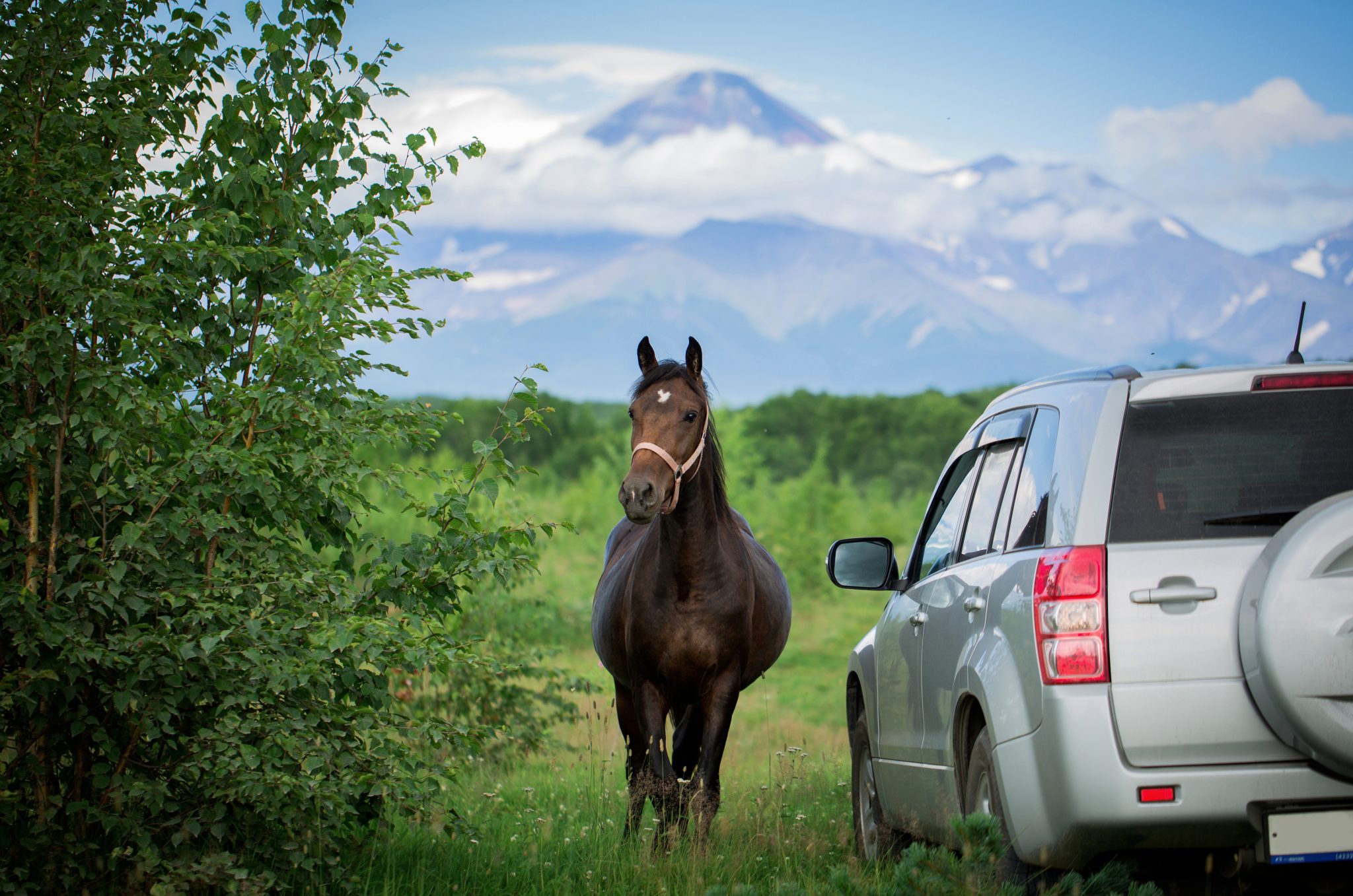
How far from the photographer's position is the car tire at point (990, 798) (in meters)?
3.77

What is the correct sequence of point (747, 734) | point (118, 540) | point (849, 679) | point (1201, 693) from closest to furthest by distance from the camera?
point (1201, 693)
point (118, 540)
point (849, 679)
point (747, 734)

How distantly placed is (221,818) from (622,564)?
345 centimetres

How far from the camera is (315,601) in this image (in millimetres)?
4766

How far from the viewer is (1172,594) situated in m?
3.43

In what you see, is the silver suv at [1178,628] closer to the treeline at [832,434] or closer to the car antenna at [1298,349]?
the car antenna at [1298,349]

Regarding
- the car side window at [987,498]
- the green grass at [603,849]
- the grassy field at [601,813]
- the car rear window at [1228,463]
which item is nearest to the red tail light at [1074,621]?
the car rear window at [1228,463]

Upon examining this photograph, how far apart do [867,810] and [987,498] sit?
7.21 feet

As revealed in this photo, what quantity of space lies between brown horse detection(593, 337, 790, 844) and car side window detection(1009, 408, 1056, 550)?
95.8 inches

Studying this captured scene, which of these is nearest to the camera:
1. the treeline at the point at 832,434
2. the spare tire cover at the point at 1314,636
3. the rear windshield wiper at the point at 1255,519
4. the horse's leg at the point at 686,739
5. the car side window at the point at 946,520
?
the spare tire cover at the point at 1314,636

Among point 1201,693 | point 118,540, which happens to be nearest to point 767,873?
point 1201,693

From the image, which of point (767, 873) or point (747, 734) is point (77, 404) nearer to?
point (767, 873)

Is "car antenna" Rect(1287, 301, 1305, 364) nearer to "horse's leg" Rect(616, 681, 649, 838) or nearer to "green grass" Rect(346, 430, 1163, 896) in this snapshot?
"green grass" Rect(346, 430, 1163, 896)

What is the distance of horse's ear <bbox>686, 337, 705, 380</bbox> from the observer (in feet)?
22.7

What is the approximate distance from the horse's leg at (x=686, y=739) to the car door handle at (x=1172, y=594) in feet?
13.9
